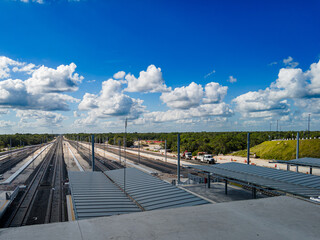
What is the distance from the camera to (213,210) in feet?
36.9

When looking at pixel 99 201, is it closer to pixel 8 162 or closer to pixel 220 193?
pixel 220 193

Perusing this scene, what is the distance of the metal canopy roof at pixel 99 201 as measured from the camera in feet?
39.2

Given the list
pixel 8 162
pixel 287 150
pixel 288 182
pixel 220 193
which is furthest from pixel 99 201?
pixel 287 150

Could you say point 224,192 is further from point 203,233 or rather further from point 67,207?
point 203,233

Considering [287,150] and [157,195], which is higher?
[157,195]

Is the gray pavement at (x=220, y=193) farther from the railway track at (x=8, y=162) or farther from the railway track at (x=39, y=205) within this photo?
the railway track at (x=8, y=162)

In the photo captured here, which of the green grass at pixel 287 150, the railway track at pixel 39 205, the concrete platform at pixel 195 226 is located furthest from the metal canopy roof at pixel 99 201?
the green grass at pixel 287 150

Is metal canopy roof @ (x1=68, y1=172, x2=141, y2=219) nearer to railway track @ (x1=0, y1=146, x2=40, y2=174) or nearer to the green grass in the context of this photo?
railway track @ (x1=0, y1=146, x2=40, y2=174)

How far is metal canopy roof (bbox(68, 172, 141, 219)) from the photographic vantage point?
1194 centimetres

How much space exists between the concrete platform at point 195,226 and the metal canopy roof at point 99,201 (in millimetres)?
2298

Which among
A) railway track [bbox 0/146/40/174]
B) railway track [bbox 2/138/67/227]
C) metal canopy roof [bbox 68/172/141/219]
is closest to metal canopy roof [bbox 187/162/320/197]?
metal canopy roof [bbox 68/172/141/219]

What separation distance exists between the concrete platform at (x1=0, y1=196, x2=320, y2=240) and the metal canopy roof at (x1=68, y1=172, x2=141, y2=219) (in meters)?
2.30

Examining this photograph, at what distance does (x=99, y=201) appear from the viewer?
14.0m

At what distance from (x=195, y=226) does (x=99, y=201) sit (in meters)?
7.33
